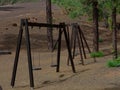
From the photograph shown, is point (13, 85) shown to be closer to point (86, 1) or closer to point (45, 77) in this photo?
point (45, 77)

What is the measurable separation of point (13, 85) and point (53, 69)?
491 centimetres

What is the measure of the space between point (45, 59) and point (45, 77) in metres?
7.95

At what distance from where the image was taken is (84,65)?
21.4 meters

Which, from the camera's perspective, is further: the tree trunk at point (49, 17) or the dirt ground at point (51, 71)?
the tree trunk at point (49, 17)

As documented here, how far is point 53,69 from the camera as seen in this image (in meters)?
20.7

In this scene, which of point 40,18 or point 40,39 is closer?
point 40,39

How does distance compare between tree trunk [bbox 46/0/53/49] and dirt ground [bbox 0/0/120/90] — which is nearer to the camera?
dirt ground [bbox 0/0/120/90]

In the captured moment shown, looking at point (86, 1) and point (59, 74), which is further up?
point (86, 1)

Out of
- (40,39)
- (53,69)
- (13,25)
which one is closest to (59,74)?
(53,69)

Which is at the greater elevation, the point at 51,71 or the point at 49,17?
the point at 49,17

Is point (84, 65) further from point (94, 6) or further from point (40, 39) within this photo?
point (40, 39)

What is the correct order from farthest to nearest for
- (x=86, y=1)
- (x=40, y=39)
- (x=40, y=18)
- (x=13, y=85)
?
(x=40, y=18)
(x=40, y=39)
(x=86, y=1)
(x=13, y=85)

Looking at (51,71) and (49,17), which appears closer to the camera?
(51,71)

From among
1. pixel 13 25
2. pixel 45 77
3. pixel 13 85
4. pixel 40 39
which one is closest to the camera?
pixel 13 85
